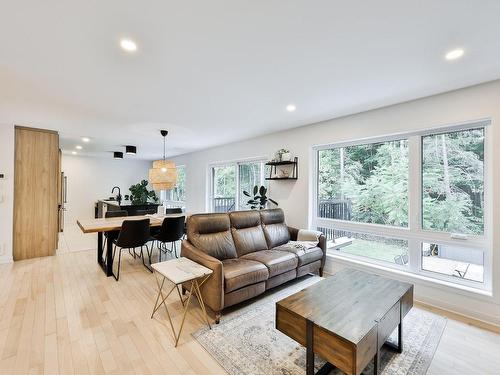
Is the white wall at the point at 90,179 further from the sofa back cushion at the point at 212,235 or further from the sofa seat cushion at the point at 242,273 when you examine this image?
the sofa seat cushion at the point at 242,273

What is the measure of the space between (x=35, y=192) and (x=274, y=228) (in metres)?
4.34

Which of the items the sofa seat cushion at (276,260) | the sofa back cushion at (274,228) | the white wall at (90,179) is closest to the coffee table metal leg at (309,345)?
the sofa seat cushion at (276,260)

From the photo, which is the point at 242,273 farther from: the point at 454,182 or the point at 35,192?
the point at 35,192

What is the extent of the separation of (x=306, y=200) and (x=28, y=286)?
4171 millimetres

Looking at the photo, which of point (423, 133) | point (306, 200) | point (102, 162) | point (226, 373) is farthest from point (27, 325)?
point (102, 162)

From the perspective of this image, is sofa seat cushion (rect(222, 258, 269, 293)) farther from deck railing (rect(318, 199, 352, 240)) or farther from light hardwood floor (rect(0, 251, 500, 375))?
deck railing (rect(318, 199, 352, 240))

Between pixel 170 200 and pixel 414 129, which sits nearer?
pixel 414 129

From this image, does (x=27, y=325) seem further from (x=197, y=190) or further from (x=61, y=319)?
(x=197, y=190)

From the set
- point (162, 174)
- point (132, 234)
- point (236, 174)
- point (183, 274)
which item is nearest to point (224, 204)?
point (236, 174)

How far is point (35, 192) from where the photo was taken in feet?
13.9

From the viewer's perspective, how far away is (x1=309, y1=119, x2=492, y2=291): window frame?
2.48 meters

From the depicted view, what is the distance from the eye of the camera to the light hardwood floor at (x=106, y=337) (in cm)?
179

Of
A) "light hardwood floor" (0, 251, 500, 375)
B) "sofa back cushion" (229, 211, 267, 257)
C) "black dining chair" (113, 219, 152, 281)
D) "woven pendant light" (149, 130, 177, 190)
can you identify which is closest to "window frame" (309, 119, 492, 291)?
"light hardwood floor" (0, 251, 500, 375)

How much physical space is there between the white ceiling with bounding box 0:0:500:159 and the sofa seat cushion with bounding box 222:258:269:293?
6.58 feet
